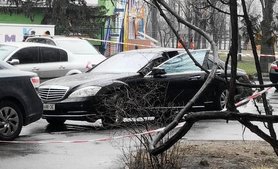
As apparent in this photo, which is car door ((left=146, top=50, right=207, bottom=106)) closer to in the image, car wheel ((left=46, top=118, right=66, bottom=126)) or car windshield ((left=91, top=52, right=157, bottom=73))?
car windshield ((left=91, top=52, right=157, bottom=73))

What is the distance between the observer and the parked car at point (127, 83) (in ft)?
34.1

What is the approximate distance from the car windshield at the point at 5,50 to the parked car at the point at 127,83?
3.48 m

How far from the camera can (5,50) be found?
14984 mm

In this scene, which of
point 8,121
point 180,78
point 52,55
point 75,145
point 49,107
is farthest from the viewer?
point 52,55

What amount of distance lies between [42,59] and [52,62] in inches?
A: 15.8

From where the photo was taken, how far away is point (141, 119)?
688cm

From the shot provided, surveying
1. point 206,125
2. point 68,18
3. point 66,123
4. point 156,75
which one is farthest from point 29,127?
point 68,18

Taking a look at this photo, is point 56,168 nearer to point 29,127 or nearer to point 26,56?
point 29,127

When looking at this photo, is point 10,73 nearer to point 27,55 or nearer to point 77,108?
point 77,108

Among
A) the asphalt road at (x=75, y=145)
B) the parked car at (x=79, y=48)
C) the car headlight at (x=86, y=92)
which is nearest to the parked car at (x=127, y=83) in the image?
the car headlight at (x=86, y=92)

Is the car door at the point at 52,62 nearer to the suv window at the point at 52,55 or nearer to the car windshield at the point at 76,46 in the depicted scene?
the suv window at the point at 52,55

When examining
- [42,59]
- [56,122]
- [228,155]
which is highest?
[42,59]

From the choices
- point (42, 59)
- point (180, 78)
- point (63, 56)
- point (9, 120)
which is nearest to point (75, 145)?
point (9, 120)

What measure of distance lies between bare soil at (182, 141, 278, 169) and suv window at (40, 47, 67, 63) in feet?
25.6
